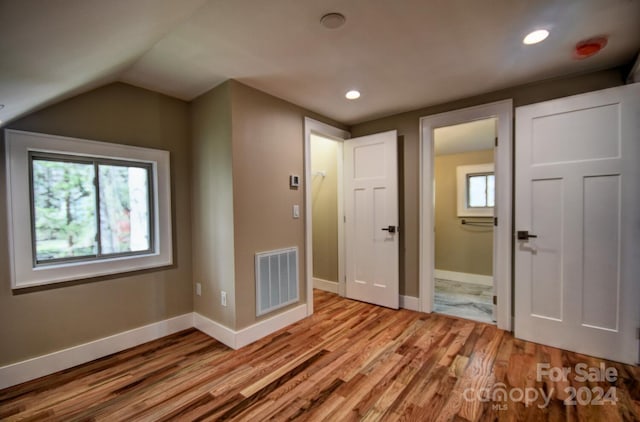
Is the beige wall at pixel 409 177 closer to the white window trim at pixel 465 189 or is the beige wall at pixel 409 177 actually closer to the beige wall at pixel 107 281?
the white window trim at pixel 465 189

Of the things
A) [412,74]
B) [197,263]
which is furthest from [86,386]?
[412,74]

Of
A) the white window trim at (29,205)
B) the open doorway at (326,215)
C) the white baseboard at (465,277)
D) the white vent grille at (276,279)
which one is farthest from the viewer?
the white baseboard at (465,277)

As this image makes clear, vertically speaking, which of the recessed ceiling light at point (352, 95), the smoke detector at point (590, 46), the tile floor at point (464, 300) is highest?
the recessed ceiling light at point (352, 95)

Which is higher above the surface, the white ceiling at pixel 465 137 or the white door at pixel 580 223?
the white ceiling at pixel 465 137

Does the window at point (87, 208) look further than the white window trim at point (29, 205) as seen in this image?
Yes

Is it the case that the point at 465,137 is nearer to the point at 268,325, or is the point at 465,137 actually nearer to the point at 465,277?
the point at 465,277

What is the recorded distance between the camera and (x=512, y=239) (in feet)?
8.54

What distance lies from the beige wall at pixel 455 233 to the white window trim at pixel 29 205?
4142 mm

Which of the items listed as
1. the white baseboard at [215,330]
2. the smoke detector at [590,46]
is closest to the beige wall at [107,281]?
the white baseboard at [215,330]

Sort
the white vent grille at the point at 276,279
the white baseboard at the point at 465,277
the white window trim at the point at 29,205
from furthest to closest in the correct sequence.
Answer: the white baseboard at the point at 465,277 → the white vent grille at the point at 276,279 → the white window trim at the point at 29,205

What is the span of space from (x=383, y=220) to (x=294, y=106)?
169 cm

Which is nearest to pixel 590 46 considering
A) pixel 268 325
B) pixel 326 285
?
pixel 268 325

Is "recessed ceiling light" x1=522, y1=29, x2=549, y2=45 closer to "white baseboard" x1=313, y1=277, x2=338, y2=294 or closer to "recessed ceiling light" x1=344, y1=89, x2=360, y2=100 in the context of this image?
"recessed ceiling light" x1=344, y1=89, x2=360, y2=100

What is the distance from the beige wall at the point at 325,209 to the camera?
3.95 metres
